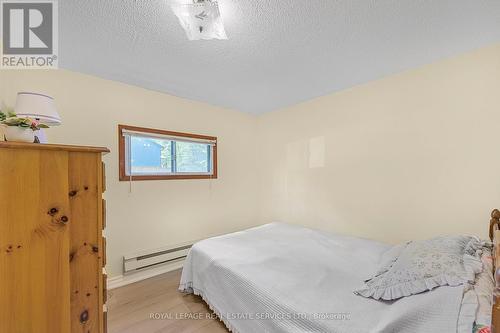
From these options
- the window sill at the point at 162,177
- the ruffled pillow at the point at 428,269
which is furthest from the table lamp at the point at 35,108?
the ruffled pillow at the point at 428,269

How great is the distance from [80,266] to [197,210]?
205 cm

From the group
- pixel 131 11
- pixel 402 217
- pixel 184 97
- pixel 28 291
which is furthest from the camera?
pixel 184 97

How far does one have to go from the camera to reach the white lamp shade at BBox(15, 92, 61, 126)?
4.41 feet

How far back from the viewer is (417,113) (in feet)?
6.77

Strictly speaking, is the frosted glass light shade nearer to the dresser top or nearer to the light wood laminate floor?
the dresser top

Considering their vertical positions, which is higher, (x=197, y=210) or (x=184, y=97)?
(x=184, y=97)

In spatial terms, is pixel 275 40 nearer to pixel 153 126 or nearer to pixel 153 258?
pixel 153 126

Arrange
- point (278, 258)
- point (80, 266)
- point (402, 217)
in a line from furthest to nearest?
point (402, 217) < point (278, 258) < point (80, 266)

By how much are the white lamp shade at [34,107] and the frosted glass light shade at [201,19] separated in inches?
41.6

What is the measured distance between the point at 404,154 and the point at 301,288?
1.72 m

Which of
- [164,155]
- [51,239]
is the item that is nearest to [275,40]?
[51,239]

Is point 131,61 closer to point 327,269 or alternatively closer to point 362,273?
point 327,269

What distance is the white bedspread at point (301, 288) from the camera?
3.00 feet

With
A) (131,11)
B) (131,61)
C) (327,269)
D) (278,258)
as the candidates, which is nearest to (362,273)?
(327,269)
